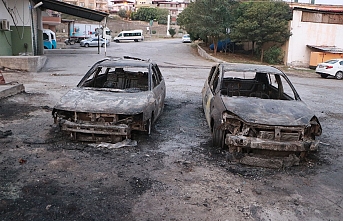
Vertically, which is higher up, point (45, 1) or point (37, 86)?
point (45, 1)

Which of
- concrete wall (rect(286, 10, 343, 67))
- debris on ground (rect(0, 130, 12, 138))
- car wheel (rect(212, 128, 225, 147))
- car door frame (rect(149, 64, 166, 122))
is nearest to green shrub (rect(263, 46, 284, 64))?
concrete wall (rect(286, 10, 343, 67))

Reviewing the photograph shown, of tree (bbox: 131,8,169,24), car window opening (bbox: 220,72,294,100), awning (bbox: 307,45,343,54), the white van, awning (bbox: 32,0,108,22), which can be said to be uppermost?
tree (bbox: 131,8,169,24)

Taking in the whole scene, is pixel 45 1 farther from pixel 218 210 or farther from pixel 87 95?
pixel 218 210

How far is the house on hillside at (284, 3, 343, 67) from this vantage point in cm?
2684

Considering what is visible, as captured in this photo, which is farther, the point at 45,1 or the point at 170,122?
the point at 45,1

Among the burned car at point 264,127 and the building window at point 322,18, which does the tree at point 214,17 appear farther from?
the burned car at point 264,127

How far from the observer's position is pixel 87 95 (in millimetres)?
6320

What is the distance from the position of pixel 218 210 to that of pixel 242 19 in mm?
25151

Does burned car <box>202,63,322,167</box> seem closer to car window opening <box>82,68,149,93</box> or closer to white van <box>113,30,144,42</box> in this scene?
car window opening <box>82,68,149,93</box>

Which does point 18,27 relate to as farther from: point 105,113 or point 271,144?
point 271,144

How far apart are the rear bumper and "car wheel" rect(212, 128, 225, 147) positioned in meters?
0.53

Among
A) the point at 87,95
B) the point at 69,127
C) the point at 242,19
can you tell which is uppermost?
the point at 242,19

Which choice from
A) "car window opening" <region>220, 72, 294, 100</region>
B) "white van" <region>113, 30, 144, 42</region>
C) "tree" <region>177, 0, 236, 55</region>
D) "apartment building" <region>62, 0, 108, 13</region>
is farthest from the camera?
"apartment building" <region>62, 0, 108, 13</region>

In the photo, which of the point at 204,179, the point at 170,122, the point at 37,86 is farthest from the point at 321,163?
the point at 37,86
